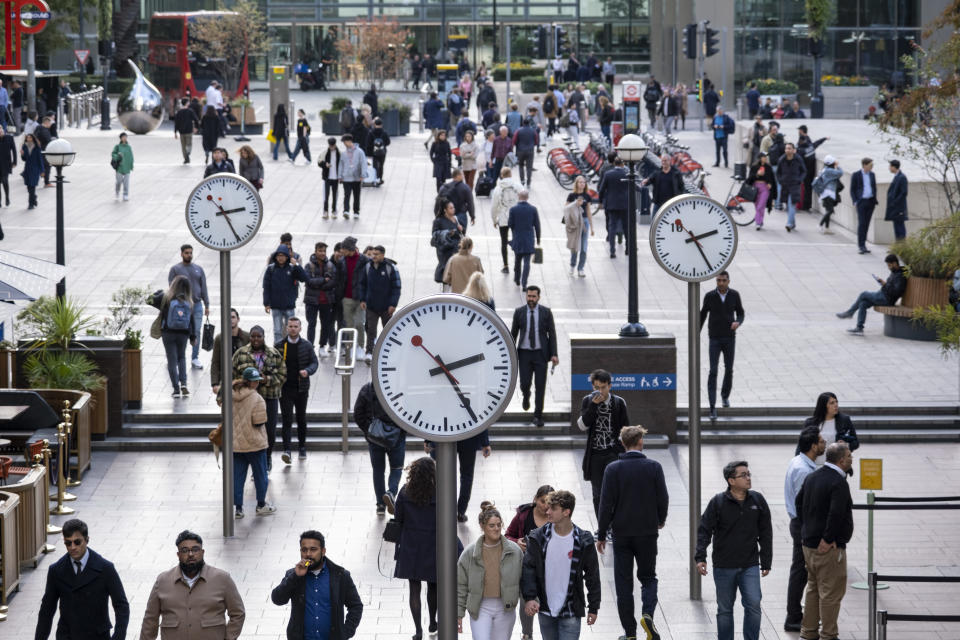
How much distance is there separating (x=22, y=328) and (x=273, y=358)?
492 cm

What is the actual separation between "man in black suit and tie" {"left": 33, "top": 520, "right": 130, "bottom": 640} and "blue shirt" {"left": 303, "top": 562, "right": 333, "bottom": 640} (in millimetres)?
1268

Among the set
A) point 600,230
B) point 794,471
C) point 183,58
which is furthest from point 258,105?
point 794,471

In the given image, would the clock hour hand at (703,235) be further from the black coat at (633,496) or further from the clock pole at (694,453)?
the black coat at (633,496)

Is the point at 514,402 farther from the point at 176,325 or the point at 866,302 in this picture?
the point at 866,302

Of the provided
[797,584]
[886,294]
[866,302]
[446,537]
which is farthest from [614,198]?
[446,537]

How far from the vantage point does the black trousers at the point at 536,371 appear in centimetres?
1691

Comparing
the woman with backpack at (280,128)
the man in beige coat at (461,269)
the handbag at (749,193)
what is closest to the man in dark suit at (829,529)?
the man in beige coat at (461,269)

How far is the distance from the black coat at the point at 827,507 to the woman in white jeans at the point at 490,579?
101 inches

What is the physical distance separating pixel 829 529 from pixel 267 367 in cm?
630

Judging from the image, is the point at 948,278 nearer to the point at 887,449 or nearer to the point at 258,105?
the point at 887,449

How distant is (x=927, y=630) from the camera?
38.9 feet

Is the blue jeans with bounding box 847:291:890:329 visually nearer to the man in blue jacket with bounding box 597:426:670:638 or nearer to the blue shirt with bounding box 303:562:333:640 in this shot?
the man in blue jacket with bounding box 597:426:670:638

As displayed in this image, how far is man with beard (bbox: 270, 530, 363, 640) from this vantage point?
30.7 ft

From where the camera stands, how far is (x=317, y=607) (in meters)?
9.41
